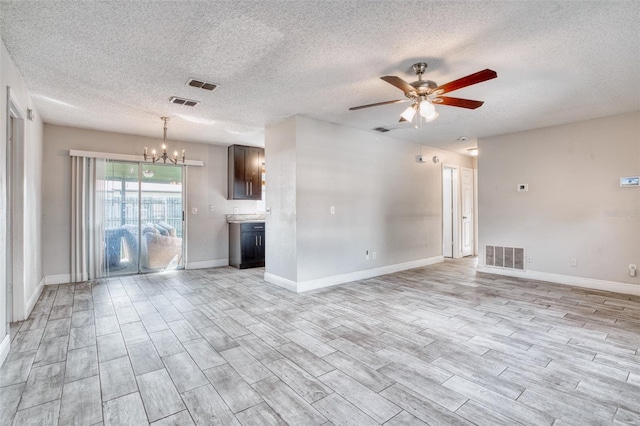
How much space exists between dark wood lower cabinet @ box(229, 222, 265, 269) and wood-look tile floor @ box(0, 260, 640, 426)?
6.61 feet

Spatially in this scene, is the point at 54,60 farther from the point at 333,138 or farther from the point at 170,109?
the point at 333,138

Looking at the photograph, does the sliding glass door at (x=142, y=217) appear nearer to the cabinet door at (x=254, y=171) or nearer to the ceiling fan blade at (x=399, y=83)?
the cabinet door at (x=254, y=171)

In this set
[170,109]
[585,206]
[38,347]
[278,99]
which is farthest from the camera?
[585,206]

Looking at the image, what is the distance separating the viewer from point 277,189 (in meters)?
4.91

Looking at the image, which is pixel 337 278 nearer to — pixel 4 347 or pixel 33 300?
pixel 4 347

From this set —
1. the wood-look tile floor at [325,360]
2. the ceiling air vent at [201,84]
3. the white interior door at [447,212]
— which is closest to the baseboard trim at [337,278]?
the wood-look tile floor at [325,360]

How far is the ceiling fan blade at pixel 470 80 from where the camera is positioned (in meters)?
2.37

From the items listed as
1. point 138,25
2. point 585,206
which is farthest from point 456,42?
point 585,206

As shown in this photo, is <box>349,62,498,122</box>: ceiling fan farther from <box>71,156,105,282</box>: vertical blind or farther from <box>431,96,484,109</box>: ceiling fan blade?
<box>71,156,105,282</box>: vertical blind

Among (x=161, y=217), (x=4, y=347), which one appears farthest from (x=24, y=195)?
(x=161, y=217)

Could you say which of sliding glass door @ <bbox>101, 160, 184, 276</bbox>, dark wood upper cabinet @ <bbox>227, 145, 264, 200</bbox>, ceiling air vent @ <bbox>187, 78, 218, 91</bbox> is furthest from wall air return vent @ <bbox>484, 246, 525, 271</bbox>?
sliding glass door @ <bbox>101, 160, 184, 276</bbox>

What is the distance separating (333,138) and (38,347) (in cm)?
423

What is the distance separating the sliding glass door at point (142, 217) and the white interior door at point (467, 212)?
654 centimetres

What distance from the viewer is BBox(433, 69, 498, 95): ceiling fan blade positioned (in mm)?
2374
